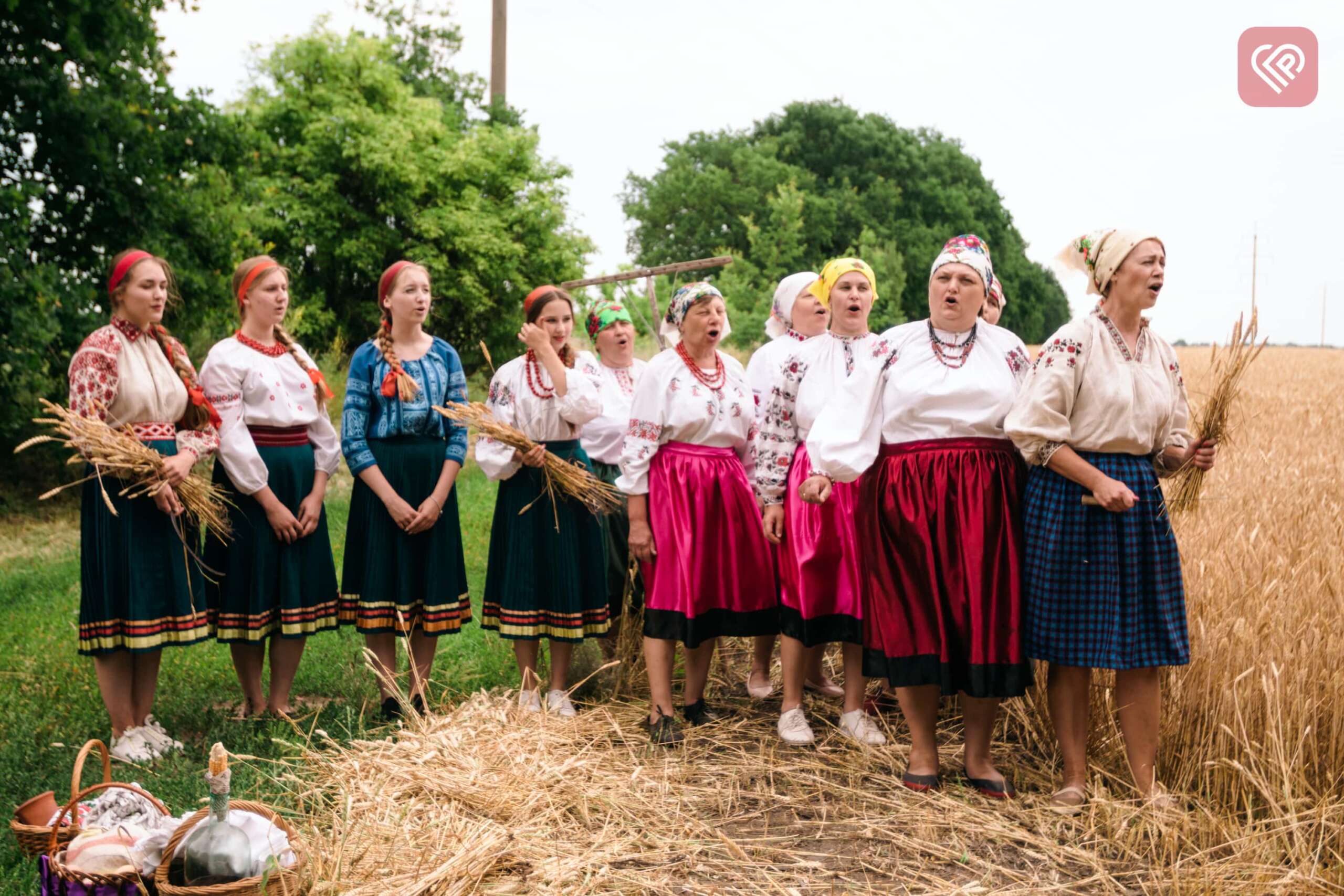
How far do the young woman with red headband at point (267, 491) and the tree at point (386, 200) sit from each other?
14932 mm

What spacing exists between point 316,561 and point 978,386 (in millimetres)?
3055

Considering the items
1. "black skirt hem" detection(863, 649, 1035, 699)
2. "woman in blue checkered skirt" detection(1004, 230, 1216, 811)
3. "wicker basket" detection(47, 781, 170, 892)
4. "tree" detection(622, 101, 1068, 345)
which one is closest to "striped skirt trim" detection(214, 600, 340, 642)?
"wicker basket" detection(47, 781, 170, 892)

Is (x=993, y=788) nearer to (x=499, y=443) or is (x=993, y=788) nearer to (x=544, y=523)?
(x=544, y=523)

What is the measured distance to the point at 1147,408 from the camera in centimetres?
380

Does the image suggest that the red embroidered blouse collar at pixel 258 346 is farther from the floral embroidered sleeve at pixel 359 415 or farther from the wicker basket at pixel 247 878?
the wicker basket at pixel 247 878

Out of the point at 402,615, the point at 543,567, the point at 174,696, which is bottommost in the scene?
the point at 174,696

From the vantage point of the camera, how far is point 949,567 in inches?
160

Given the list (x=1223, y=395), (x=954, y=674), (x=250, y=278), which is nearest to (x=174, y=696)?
(x=250, y=278)

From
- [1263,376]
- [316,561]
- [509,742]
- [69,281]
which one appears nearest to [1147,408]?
[509,742]

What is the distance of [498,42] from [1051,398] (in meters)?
18.2

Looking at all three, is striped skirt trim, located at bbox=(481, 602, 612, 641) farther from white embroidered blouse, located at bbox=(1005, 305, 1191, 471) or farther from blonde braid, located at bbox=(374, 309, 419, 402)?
white embroidered blouse, located at bbox=(1005, 305, 1191, 471)

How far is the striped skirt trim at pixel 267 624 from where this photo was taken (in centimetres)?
505

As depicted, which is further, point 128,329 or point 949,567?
point 128,329

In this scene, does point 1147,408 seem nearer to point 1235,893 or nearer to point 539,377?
point 1235,893
